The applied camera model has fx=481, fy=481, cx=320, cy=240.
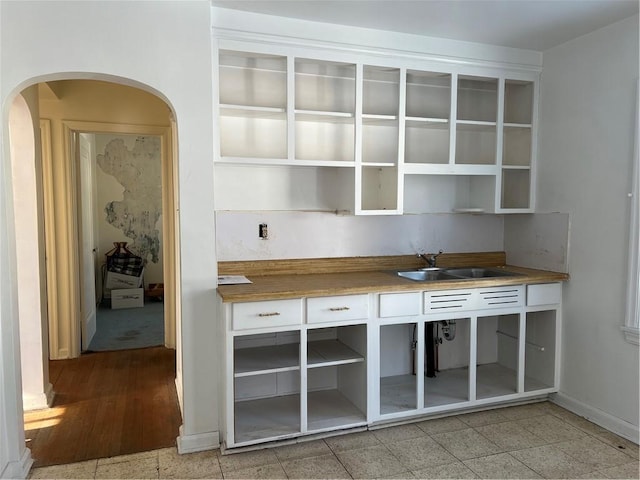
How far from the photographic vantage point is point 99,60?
2395 millimetres

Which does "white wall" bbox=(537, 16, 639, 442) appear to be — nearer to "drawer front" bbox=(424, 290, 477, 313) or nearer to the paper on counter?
"drawer front" bbox=(424, 290, 477, 313)

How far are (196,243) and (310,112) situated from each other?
1.02 meters

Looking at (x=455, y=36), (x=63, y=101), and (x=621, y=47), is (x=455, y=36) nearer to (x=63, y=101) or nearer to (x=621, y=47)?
(x=621, y=47)

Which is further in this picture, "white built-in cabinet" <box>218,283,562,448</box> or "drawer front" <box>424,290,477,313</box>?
"drawer front" <box>424,290,477,313</box>

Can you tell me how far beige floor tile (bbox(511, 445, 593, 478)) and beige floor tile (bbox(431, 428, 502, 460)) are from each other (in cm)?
14

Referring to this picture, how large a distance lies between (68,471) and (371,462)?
1552mm

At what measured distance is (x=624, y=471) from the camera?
246cm

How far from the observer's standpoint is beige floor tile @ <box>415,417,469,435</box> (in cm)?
289

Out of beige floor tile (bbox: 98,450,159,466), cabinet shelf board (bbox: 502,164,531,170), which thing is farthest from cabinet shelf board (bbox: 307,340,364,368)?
cabinet shelf board (bbox: 502,164,531,170)

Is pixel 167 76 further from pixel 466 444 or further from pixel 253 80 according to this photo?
pixel 466 444

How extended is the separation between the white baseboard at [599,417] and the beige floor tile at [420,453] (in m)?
1.07

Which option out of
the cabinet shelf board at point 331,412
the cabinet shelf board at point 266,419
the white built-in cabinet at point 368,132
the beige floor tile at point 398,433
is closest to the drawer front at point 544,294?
the white built-in cabinet at point 368,132

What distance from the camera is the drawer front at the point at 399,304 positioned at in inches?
111

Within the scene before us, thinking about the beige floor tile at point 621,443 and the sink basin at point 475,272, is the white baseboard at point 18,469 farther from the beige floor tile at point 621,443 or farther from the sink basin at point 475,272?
the beige floor tile at point 621,443
